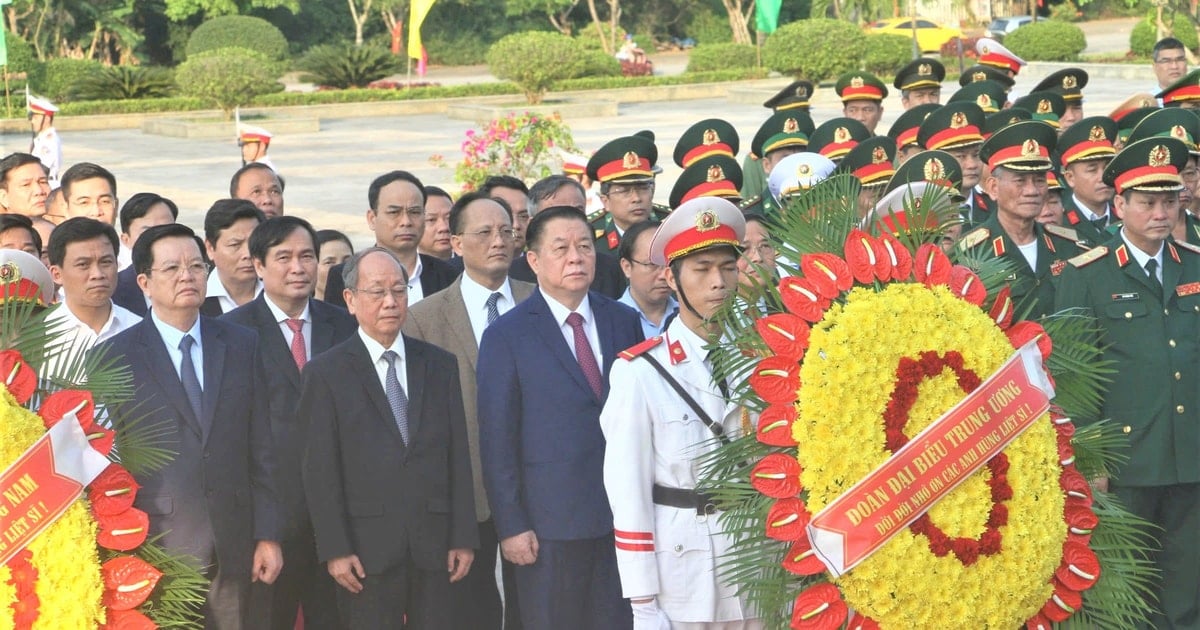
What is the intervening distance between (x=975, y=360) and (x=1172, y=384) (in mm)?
2107

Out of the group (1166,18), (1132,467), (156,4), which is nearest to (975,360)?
(1132,467)

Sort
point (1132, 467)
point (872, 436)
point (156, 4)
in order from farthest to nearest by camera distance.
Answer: point (156, 4) < point (1132, 467) < point (872, 436)

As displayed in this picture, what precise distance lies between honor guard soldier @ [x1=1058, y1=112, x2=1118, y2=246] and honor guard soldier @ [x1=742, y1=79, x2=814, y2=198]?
2164 mm

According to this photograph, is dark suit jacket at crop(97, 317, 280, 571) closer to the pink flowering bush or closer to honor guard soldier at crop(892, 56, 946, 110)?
honor guard soldier at crop(892, 56, 946, 110)

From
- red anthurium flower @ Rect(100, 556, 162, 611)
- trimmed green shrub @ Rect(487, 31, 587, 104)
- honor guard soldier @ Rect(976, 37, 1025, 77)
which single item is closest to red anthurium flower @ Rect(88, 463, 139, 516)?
red anthurium flower @ Rect(100, 556, 162, 611)

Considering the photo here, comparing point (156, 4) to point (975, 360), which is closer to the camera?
point (975, 360)

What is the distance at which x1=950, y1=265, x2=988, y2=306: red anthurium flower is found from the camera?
161 inches

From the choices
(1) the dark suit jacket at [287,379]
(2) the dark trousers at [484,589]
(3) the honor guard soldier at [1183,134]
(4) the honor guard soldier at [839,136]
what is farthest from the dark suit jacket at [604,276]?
(3) the honor guard soldier at [1183,134]

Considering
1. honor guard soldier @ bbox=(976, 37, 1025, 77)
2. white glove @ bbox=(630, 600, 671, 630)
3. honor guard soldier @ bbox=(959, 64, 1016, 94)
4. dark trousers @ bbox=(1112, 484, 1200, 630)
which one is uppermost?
honor guard soldier @ bbox=(976, 37, 1025, 77)

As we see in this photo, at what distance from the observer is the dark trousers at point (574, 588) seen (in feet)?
15.9

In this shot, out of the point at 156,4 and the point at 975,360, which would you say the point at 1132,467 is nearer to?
the point at 975,360

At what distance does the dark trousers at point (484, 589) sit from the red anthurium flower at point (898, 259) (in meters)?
1.82

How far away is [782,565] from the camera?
388cm

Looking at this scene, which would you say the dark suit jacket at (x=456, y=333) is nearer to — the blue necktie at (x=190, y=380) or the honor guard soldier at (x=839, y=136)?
the blue necktie at (x=190, y=380)
